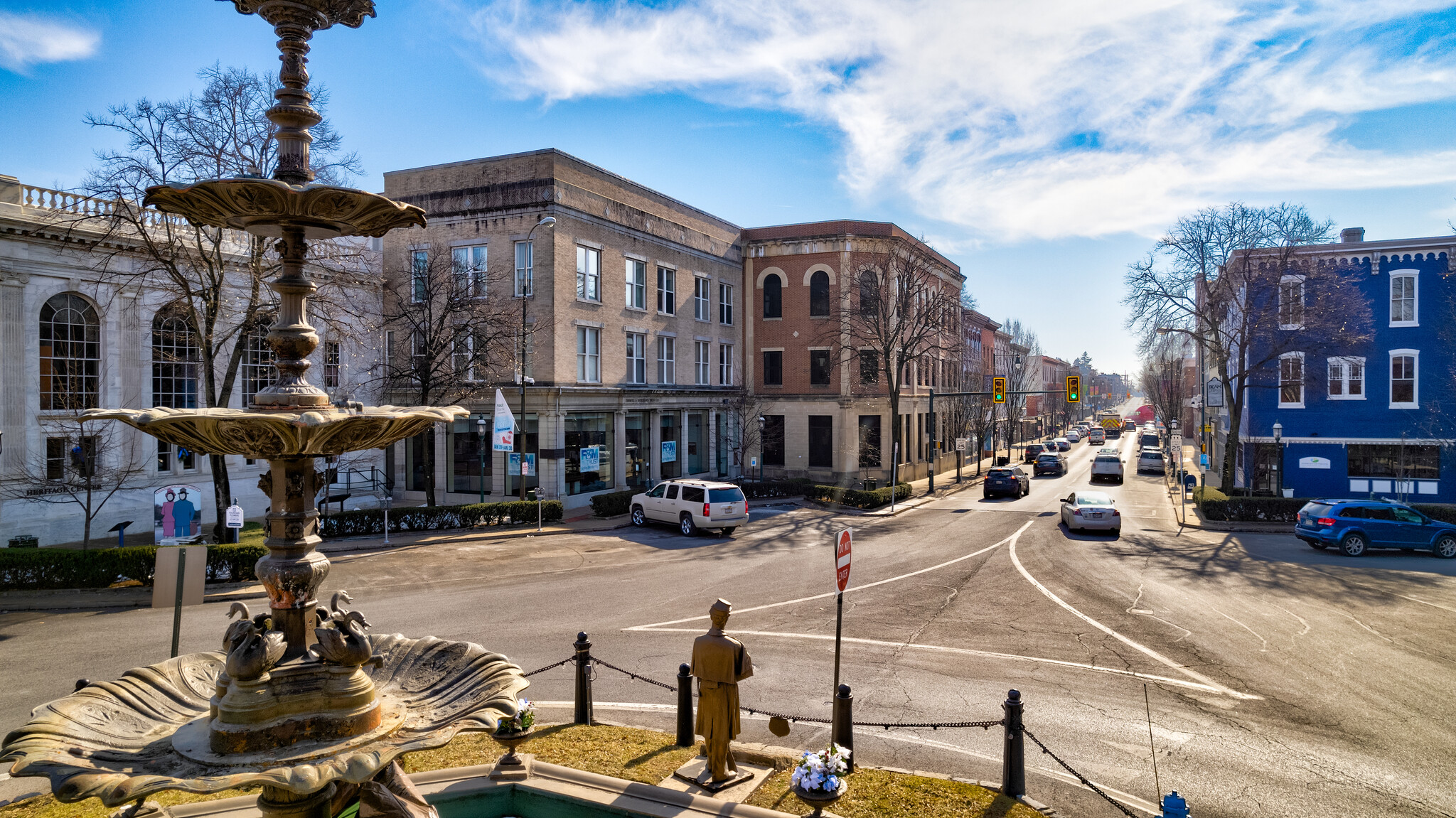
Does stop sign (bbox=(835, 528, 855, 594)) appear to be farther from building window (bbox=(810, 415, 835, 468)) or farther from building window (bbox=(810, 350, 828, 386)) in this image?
building window (bbox=(810, 350, 828, 386))

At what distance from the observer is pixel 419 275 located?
88.9 feet

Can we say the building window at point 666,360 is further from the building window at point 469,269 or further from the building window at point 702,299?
the building window at point 469,269

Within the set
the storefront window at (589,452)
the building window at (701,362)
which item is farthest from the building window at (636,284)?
the storefront window at (589,452)

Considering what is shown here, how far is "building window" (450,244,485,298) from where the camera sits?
2802cm

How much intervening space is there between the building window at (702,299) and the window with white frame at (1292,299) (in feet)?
89.8

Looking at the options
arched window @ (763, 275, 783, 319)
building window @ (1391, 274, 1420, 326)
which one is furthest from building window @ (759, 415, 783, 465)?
building window @ (1391, 274, 1420, 326)

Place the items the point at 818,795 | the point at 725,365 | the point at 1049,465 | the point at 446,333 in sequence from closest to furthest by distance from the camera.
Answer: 1. the point at 818,795
2. the point at 446,333
3. the point at 725,365
4. the point at 1049,465

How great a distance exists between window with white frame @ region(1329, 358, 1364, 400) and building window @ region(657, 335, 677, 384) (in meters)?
30.9

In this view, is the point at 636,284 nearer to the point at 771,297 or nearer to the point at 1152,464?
the point at 771,297

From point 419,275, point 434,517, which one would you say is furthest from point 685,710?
point 419,275

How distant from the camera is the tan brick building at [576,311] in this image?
99.1ft

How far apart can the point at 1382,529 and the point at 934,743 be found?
20.7 m

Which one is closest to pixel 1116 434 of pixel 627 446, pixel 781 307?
pixel 781 307

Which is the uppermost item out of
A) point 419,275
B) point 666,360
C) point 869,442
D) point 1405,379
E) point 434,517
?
point 419,275
